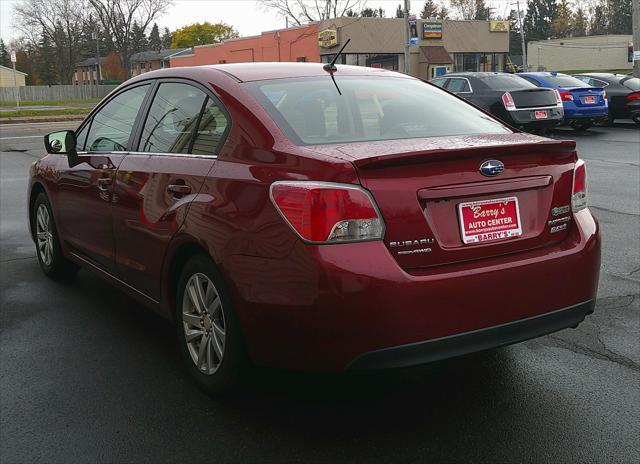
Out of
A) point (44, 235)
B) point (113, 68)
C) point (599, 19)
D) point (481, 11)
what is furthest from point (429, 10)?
point (44, 235)

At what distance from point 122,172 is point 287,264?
5.74 feet

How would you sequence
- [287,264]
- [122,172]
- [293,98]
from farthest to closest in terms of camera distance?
[122,172] → [293,98] → [287,264]

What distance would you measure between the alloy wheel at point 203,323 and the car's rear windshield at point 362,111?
0.84 m

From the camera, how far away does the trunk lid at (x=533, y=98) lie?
17094 mm

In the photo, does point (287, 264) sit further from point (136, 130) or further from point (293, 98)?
point (136, 130)

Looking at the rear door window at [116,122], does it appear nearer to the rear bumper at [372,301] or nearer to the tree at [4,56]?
the rear bumper at [372,301]

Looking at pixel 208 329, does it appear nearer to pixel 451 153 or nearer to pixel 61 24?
pixel 451 153

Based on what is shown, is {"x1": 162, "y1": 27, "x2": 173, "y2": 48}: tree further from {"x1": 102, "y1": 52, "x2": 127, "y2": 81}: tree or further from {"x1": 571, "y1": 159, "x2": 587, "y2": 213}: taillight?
{"x1": 571, "y1": 159, "x2": 587, "y2": 213}: taillight

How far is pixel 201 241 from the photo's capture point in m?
3.43

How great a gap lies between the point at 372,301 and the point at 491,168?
0.80 m

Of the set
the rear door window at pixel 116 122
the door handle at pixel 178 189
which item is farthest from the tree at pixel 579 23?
the door handle at pixel 178 189

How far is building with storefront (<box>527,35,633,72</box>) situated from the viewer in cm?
8062

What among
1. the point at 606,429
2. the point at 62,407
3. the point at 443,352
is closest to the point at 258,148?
the point at 443,352

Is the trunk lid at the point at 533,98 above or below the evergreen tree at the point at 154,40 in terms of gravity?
below
